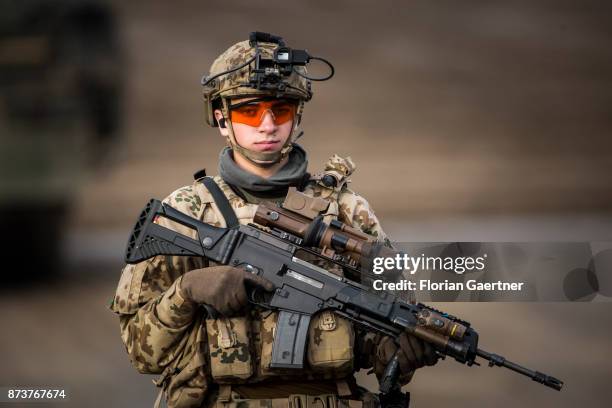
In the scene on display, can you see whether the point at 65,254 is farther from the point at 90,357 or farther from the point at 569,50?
the point at 569,50

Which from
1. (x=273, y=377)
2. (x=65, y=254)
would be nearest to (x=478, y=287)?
(x=273, y=377)

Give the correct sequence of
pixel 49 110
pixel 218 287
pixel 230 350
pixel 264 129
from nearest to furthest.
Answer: pixel 218 287 < pixel 230 350 < pixel 264 129 < pixel 49 110

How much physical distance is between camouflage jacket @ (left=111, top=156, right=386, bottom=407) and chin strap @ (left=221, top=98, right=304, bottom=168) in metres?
0.13

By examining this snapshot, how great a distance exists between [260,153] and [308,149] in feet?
16.0

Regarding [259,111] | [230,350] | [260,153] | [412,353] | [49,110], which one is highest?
[49,110]

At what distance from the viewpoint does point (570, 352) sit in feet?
23.0

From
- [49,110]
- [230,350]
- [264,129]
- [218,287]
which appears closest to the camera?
[218,287]

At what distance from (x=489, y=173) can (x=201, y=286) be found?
17.9 ft

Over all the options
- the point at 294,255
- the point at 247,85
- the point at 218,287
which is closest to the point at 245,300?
the point at 218,287

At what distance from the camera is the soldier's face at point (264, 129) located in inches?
135

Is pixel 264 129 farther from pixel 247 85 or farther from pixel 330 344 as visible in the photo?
pixel 330 344

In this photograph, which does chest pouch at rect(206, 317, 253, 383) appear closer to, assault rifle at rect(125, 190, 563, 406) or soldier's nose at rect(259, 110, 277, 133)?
assault rifle at rect(125, 190, 563, 406)

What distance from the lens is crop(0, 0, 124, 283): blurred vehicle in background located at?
7.50 metres

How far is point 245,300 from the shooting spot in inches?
128
